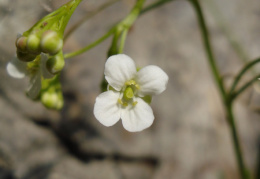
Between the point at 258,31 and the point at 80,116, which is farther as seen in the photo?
the point at 258,31

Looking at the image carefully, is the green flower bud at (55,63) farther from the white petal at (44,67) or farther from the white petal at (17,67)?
the white petal at (17,67)

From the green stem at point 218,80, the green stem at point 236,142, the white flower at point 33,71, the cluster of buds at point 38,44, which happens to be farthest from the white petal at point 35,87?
the green stem at point 236,142

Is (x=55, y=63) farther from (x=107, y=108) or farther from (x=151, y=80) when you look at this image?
(x=151, y=80)

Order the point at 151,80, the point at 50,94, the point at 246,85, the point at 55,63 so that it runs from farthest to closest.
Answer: the point at 246,85 → the point at 50,94 → the point at 151,80 → the point at 55,63

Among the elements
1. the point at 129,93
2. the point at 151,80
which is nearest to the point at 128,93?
the point at 129,93

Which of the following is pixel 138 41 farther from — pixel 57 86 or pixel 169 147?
pixel 57 86

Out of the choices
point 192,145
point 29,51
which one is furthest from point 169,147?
point 29,51
